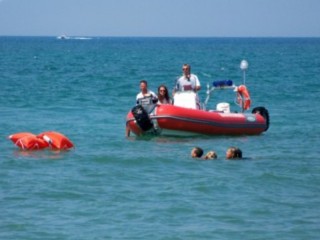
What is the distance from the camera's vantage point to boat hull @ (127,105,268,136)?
14492mm

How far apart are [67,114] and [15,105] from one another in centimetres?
248

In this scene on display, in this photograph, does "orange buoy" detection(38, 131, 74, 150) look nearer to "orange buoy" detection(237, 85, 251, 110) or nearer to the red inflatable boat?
the red inflatable boat

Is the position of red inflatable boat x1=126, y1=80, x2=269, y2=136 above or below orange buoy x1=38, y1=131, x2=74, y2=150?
above

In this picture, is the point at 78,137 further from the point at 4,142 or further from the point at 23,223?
the point at 23,223

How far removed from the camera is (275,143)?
49.2ft

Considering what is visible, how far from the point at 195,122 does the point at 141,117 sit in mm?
951

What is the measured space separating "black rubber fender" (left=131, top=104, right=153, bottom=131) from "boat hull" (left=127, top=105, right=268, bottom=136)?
0.07 meters

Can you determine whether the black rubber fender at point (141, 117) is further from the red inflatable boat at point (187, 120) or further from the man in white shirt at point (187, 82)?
the man in white shirt at point (187, 82)

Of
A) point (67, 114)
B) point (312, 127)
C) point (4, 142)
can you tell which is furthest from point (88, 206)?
point (67, 114)

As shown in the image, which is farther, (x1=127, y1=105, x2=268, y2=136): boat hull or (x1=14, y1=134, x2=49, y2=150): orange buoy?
(x1=127, y1=105, x2=268, y2=136): boat hull

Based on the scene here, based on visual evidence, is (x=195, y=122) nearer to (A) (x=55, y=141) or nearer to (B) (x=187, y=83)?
(B) (x=187, y=83)

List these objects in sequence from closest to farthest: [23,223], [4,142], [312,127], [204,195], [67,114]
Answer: [23,223] → [204,195] → [4,142] → [312,127] → [67,114]

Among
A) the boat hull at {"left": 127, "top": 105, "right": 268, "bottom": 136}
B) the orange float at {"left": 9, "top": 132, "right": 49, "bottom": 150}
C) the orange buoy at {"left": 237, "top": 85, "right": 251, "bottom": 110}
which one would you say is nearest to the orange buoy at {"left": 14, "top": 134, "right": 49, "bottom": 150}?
the orange float at {"left": 9, "top": 132, "right": 49, "bottom": 150}

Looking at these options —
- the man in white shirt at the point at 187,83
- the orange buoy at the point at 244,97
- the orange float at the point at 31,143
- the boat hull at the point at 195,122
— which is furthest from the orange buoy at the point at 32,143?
the orange buoy at the point at 244,97
